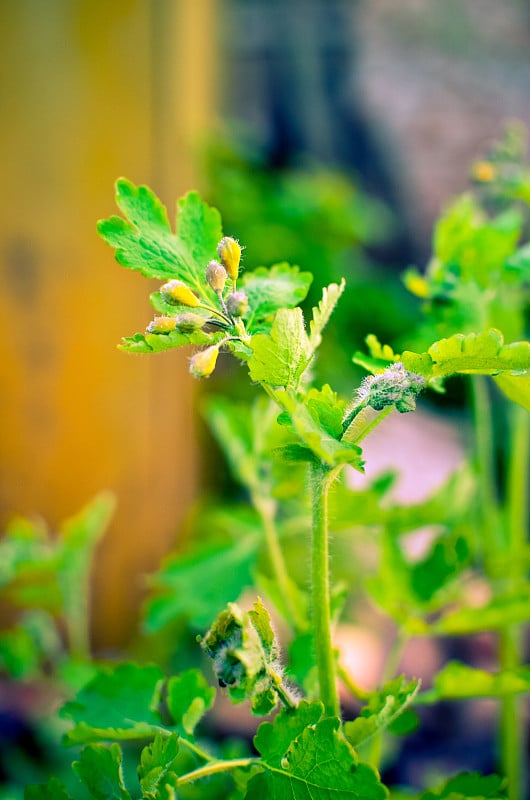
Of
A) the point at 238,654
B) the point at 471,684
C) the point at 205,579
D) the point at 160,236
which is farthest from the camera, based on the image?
the point at 205,579

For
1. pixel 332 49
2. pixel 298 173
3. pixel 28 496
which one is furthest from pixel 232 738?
pixel 332 49

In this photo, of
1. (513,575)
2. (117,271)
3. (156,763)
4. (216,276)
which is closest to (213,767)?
(156,763)

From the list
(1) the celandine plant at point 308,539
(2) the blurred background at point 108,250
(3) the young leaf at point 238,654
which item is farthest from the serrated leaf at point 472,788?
(2) the blurred background at point 108,250

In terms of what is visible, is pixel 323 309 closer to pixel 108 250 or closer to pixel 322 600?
pixel 322 600

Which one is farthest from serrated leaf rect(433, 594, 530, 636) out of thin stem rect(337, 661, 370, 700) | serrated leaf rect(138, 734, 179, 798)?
serrated leaf rect(138, 734, 179, 798)

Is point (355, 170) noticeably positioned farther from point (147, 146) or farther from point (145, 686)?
point (145, 686)

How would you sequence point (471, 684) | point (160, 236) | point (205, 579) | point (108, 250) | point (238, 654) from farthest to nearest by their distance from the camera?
point (108, 250) → point (205, 579) → point (471, 684) → point (160, 236) → point (238, 654)

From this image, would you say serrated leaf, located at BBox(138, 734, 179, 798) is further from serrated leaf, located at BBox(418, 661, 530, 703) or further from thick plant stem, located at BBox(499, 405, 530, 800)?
thick plant stem, located at BBox(499, 405, 530, 800)
